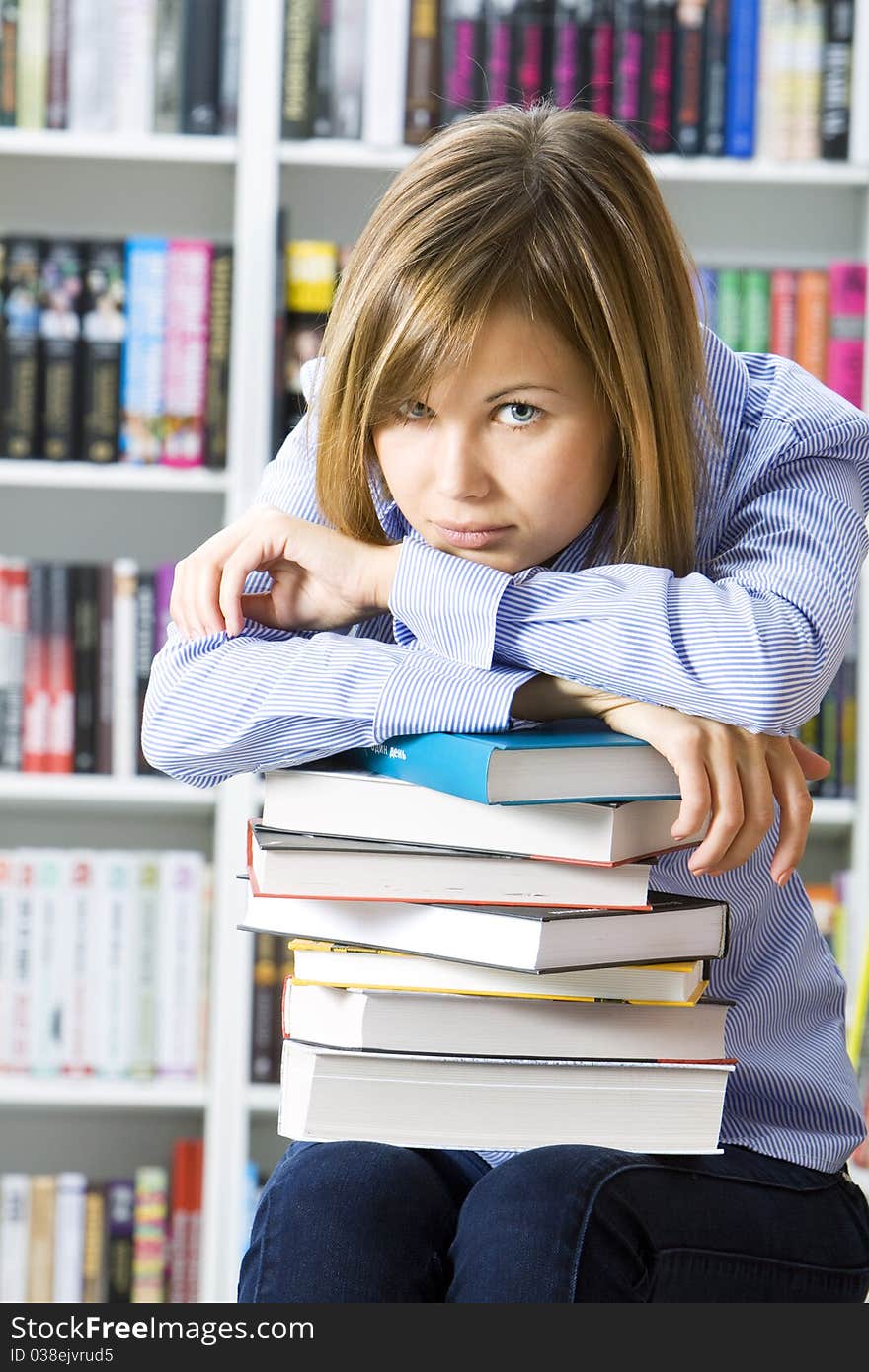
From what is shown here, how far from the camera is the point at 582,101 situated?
1890 millimetres

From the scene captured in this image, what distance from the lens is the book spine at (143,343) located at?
187 centimetres

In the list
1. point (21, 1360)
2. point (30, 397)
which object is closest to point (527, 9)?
point (30, 397)

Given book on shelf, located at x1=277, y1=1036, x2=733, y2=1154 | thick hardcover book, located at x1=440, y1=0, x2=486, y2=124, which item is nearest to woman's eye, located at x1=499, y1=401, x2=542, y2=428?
book on shelf, located at x1=277, y1=1036, x2=733, y2=1154

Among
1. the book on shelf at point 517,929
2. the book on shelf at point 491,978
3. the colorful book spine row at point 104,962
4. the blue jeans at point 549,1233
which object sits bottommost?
the colorful book spine row at point 104,962

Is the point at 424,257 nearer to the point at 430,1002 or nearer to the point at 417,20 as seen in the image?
the point at 430,1002

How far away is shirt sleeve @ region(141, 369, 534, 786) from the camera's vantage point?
0.76m

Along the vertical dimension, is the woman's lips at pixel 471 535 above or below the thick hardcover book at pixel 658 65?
below

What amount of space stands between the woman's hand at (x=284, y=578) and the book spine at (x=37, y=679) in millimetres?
1062

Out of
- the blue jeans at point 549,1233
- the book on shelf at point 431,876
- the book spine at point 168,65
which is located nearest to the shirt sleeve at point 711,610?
the book on shelf at point 431,876

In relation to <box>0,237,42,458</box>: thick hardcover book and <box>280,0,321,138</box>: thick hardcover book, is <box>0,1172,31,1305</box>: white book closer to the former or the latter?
<box>0,237,42,458</box>: thick hardcover book

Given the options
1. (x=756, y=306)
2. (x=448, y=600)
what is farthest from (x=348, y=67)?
(x=448, y=600)

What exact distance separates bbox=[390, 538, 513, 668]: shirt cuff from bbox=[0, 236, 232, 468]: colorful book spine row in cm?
114

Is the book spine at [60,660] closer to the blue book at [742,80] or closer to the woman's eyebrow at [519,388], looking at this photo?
the blue book at [742,80]

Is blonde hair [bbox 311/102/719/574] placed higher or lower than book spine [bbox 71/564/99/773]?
higher
